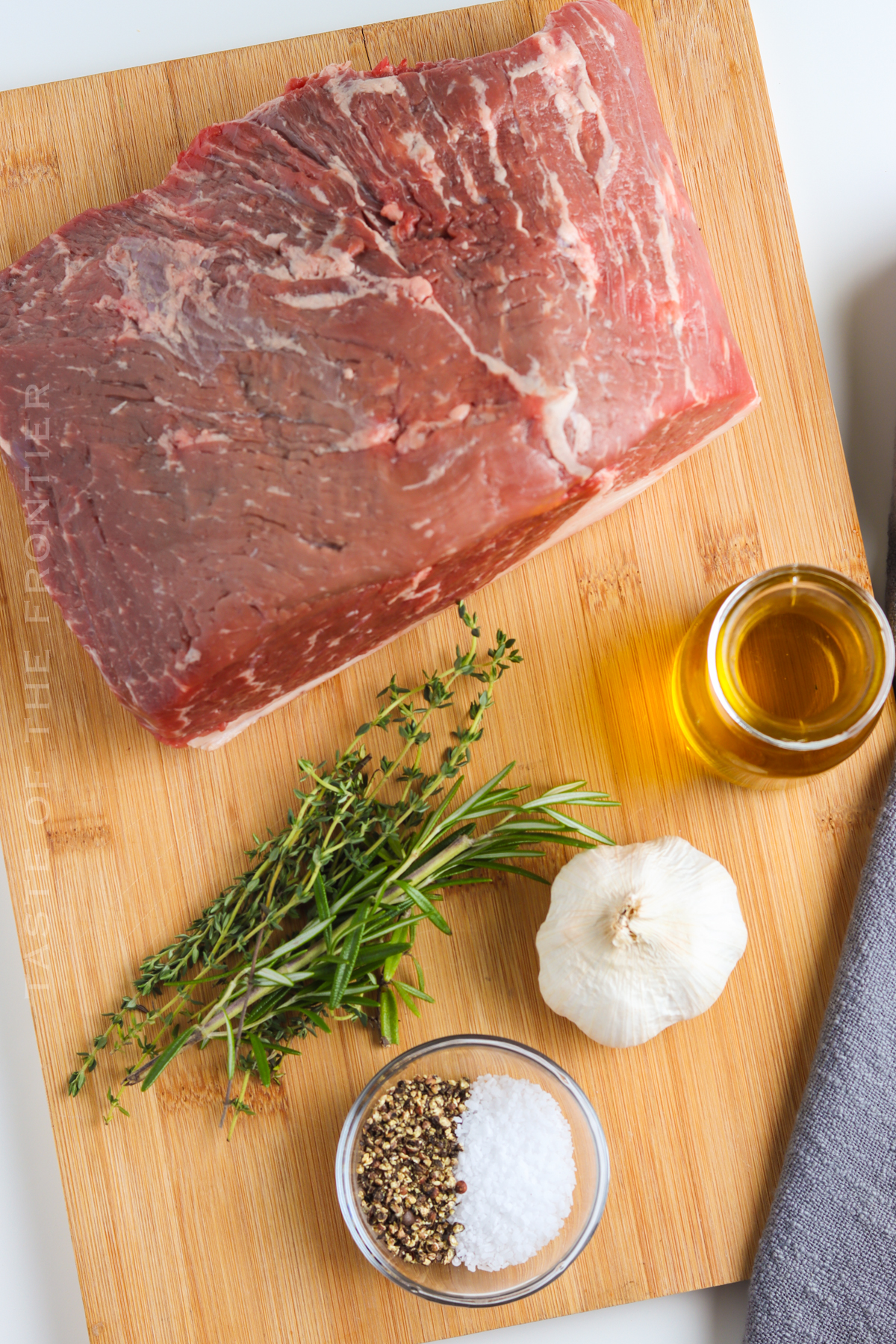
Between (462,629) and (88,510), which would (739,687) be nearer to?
(462,629)

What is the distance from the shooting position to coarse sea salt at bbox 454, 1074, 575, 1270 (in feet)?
5.08

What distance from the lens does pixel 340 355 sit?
Result: 56.0 inches

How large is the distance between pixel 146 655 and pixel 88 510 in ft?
0.77

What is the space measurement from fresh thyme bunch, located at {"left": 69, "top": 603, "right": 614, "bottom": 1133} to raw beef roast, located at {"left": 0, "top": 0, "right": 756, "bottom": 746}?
0.27 metres

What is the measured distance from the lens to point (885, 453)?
1877 mm

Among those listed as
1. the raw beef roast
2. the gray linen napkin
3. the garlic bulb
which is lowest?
the gray linen napkin

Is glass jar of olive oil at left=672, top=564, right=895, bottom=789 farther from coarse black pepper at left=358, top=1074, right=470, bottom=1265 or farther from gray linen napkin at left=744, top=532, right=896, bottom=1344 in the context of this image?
coarse black pepper at left=358, top=1074, right=470, bottom=1265

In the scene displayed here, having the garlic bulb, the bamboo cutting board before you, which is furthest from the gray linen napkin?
the garlic bulb

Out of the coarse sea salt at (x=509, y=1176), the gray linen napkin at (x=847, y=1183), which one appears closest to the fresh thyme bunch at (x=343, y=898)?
the coarse sea salt at (x=509, y=1176)

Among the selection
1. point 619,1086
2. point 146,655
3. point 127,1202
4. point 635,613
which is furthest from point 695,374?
point 127,1202

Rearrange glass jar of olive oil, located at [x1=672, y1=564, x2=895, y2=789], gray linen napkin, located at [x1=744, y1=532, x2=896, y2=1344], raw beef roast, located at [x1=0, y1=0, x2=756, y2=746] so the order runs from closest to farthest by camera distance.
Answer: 1. raw beef roast, located at [x1=0, y1=0, x2=756, y2=746]
2. glass jar of olive oil, located at [x1=672, y1=564, x2=895, y2=789]
3. gray linen napkin, located at [x1=744, y1=532, x2=896, y2=1344]

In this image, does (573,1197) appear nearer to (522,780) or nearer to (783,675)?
(522,780)

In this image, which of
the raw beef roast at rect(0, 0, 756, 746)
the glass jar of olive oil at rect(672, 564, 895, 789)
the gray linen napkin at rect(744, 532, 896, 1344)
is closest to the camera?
the raw beef roast at rect(0, 0, 756, 746)

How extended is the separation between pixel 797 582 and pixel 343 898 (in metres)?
0.91
